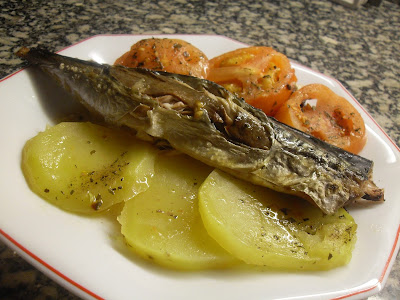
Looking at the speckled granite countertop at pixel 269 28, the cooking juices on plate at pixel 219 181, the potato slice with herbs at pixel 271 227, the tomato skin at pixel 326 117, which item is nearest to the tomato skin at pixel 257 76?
the tomato skin at pixel 326 117

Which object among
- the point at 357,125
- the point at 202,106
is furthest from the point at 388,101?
the point at 202,106

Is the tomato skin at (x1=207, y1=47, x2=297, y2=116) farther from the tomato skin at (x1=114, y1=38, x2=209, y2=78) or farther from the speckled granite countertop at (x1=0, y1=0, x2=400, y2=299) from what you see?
the speckled granite countertop at (x1=0, y1=0, x2=400, y2=299)

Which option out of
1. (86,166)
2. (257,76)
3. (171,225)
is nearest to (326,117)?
(257,76)

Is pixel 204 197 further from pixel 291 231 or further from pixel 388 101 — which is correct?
pixel 388 101

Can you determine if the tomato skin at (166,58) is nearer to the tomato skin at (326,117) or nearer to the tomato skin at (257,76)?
the tomato skin at (257,76)

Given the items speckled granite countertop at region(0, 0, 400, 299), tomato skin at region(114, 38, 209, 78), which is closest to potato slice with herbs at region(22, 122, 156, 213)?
tomato skin at region(114, 38, 209, 78)
